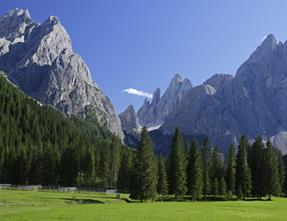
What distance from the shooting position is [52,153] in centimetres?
17438

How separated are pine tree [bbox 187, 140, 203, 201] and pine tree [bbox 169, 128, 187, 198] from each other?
7.31 feet

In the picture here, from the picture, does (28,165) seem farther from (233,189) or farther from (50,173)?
(233,189)

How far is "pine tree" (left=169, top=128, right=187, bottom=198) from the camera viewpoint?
113 meters

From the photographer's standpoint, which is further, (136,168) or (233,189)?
(233,189)

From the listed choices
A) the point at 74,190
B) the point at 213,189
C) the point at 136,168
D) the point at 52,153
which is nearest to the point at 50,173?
the point at 52,153

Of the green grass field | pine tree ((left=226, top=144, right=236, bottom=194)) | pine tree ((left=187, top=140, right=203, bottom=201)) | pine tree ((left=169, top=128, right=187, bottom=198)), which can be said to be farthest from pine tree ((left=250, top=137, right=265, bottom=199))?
the green grass field

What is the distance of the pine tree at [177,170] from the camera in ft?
372

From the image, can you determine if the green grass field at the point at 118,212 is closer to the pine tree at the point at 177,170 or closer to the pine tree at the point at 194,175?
the pine tree at the point at 177,170

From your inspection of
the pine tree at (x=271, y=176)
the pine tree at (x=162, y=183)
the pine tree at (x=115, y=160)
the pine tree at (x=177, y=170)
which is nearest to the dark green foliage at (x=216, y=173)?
the pine tree at (x=271, y=176)

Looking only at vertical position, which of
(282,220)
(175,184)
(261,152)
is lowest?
(282,220)

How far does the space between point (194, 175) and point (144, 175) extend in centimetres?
2353

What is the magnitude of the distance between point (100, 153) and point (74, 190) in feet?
145

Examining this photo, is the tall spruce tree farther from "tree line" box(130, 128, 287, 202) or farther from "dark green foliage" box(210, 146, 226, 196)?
"dark green foliage" box(210, 146, 226, 196)

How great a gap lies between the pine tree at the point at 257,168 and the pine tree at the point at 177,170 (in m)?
23.1
